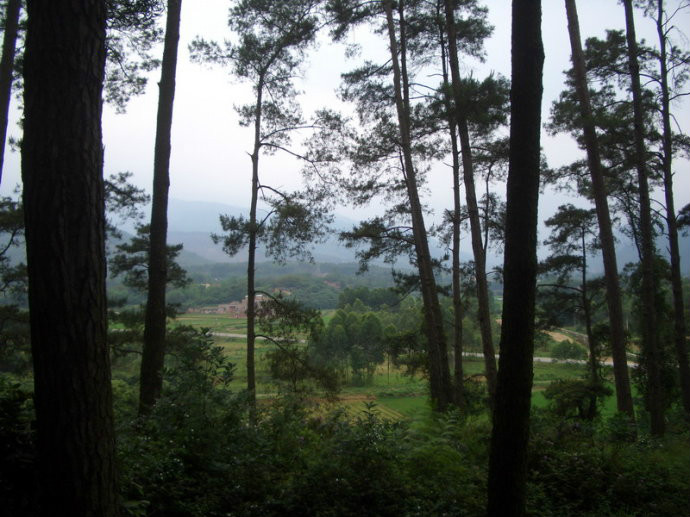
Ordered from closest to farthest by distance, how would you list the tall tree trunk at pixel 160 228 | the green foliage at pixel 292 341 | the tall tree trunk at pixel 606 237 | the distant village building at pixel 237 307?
the tall tree trunk at pixel 160 228 → the tall tree trunk at pixel 606 237 → the green foliage at pixel 292 341 → the distant village building at pixel 237 307

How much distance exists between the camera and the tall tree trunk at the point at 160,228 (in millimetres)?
5883

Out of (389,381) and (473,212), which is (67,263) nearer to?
(473,212)

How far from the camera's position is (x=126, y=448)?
3375 mm

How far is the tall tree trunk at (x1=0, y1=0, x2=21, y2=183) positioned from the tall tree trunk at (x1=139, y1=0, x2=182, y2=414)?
157 inches

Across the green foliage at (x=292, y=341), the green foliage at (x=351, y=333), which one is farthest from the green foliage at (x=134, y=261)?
the green foliage at (x=351, y=333)

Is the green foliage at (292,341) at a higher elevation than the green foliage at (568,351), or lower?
→ higher

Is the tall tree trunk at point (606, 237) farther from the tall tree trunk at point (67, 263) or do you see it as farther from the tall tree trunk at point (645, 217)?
the tall tree trunk at point (67, 263)

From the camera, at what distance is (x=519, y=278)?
3.14 m

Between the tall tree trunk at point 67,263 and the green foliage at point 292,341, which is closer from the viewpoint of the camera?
the tall tree trunk at point 67,263

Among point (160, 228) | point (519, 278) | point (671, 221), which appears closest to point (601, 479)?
point (519, 278)

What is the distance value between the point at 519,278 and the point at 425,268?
20.6ft

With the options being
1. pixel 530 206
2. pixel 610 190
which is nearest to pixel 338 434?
pixel 530 206

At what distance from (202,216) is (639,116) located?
7811 inches

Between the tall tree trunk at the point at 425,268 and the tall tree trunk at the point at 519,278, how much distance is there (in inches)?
226
